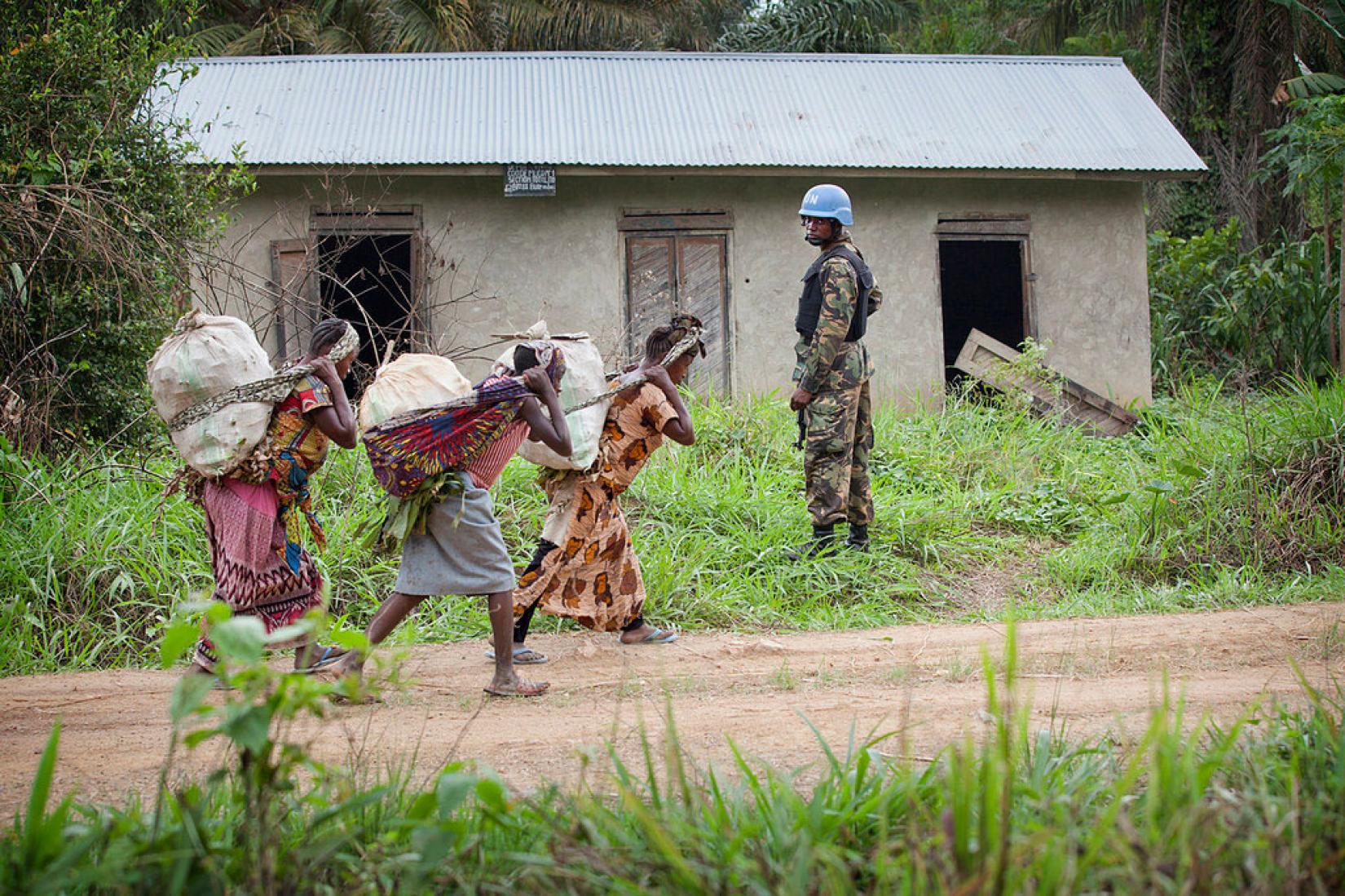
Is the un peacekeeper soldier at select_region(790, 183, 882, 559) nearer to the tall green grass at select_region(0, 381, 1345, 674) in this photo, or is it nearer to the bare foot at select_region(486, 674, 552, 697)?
the tall green grass at select_region(0, 381, 1345, 674)

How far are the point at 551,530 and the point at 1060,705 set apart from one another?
7.59 ft

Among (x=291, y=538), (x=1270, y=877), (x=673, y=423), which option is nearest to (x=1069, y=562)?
(x=673, y=423)

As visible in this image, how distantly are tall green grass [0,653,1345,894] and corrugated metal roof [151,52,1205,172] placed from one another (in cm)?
849

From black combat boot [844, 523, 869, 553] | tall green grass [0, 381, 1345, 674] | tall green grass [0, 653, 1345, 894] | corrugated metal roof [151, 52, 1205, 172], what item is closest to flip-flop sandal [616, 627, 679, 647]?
tall green grass [0, 381, 1345, 674]

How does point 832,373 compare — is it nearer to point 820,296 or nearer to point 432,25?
point 820,296

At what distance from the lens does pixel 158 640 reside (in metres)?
5.77

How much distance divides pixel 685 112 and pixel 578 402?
7550mm

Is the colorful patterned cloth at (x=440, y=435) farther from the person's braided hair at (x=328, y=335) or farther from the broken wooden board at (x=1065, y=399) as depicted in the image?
the broken wooden board at (x=1065, y=399)

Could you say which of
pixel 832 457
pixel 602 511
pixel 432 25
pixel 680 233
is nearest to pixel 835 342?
pixel 832 457

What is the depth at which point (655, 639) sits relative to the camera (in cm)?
573

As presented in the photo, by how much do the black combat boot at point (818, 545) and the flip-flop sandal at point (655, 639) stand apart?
1.45m

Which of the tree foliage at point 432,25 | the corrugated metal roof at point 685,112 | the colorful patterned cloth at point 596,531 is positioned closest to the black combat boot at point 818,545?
the colorful patterned cloth at point 596,531

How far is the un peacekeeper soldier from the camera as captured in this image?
23.1ft

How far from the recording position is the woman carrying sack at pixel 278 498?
182 inches
